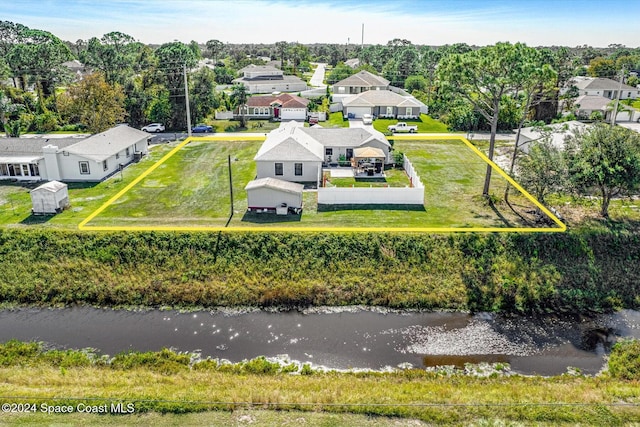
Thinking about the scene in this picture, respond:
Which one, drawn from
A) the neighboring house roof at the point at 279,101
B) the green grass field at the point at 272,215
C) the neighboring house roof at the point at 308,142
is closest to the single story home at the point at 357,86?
the neighboring house roof at the point at 279,101

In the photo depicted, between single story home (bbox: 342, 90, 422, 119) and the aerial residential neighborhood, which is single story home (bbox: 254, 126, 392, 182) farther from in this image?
single story home (bbox: 342, 90, 422, 119)

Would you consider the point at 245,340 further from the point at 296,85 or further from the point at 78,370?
the point at 296,85

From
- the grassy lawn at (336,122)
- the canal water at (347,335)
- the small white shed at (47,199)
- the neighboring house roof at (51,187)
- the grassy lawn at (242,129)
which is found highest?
the grassy lawn at (336,122)

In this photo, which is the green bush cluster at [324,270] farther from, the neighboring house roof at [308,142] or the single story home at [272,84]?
the single story home at [272,84]

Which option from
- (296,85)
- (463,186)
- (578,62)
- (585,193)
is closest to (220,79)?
(296,85)

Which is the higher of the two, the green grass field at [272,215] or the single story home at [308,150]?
the single story home at [308,150]

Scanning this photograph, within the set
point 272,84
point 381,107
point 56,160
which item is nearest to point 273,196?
point 56,160

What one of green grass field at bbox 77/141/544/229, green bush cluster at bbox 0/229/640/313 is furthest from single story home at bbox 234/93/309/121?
green bush cluster at bbox 0/229/640/313
